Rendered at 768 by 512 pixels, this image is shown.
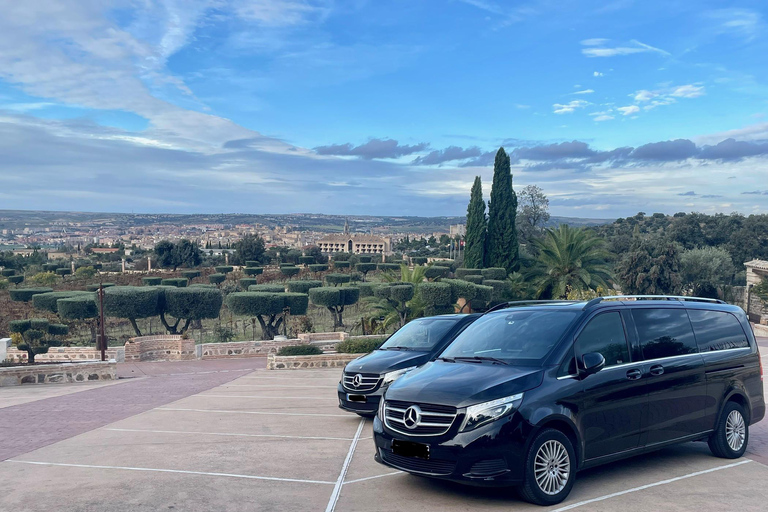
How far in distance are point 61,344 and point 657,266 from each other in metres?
37.2

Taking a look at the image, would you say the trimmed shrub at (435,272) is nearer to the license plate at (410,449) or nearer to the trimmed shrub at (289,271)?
the trimmed shrub at (289,271)

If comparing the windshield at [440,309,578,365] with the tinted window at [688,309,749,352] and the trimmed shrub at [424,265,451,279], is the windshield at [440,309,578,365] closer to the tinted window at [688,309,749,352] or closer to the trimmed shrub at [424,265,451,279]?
the tinted window at [688,309,749,352]

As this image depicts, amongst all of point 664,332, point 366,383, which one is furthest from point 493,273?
point 664,332

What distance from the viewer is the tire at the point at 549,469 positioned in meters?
5.43

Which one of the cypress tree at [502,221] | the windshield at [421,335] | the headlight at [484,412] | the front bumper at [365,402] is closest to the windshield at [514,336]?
the headlight at [484,412]

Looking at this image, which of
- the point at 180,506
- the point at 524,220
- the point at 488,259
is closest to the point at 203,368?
the point at 180,506

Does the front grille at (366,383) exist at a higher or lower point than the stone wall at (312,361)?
higher

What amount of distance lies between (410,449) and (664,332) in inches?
127

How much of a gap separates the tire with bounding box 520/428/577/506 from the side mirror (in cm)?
66

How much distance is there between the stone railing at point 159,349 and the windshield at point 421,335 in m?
15.7

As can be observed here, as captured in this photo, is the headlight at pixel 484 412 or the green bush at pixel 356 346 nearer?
the headlight at pixel 484 412

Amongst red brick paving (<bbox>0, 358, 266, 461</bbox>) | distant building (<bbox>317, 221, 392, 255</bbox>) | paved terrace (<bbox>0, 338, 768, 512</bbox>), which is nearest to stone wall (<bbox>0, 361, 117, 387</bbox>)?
red brick paving (<bbox>0, 358, 266, 461</bbox>)

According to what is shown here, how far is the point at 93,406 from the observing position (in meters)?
12.3

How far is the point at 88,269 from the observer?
174ft
